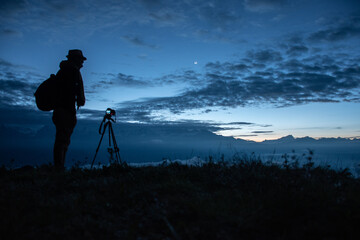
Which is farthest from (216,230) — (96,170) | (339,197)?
(96,170)

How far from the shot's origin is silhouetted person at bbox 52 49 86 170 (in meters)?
8.31

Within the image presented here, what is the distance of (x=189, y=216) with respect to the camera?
3959mm

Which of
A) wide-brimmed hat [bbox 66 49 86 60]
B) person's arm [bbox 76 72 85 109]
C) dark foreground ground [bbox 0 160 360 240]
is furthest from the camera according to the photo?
wide-brimmed hat [bbox 66 49 86 60]

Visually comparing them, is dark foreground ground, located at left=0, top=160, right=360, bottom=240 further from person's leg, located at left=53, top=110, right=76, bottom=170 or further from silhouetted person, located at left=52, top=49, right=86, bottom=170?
silhouetted person, located at left=52, top=49, right=86, bottom=170

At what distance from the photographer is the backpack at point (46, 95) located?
8227 millimetres

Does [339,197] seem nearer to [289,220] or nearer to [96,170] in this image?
[289,220]

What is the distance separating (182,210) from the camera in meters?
4.15

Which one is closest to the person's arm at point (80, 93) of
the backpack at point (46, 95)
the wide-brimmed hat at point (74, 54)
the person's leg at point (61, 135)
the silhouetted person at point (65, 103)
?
the silhouetted person at point (65, 103)

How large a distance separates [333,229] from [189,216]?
7.38 ft

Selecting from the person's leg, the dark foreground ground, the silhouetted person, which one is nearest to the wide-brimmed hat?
the silhouetted person

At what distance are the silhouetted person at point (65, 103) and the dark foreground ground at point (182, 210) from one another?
2390mm

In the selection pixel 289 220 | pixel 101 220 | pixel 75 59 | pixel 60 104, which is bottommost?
pixel 101 220

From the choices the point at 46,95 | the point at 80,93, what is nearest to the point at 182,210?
the point at 80,93

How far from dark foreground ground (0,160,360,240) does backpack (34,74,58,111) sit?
→ 3324 mm
